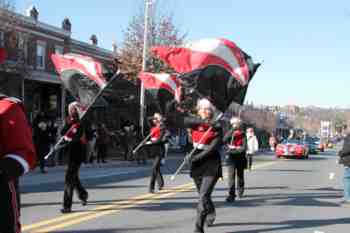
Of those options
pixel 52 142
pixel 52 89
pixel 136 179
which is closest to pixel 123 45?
pixel 52 89

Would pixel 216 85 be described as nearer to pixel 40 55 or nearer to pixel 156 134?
pixel 156 134

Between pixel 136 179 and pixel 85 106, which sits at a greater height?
pixel 85 106

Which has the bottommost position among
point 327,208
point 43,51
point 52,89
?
point 327,208

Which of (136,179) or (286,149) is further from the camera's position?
(286,149)

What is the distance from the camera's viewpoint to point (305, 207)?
1157 cm

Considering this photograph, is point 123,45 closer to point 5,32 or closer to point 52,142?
point 5,32

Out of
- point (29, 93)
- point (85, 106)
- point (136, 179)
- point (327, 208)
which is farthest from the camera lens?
point (29, 93)

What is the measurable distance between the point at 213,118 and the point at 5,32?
57.3ft

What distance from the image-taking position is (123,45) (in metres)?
38.9

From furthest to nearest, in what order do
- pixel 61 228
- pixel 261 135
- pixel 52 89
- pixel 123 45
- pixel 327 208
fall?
pixel 261 135
pixel 123 45
pixel 52 89
pixel 327 208
pixel 61 228

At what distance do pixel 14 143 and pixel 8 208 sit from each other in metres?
0.47

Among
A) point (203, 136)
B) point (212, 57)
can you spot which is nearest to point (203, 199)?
point (203, 136)

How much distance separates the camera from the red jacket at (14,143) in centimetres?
376

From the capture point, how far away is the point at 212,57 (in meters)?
11.4
